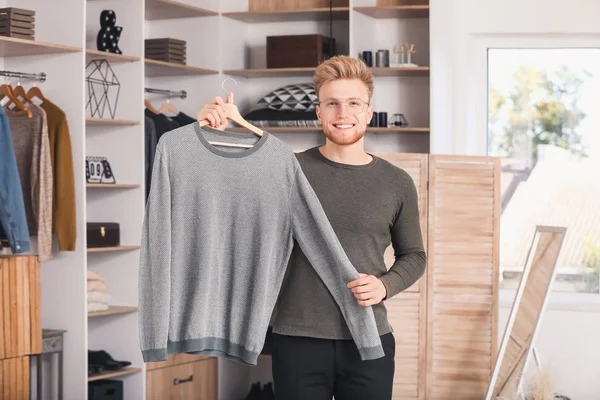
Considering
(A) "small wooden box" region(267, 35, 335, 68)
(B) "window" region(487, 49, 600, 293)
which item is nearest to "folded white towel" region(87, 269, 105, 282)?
(A) "small wooden box" region(267, 35, 335, 68)

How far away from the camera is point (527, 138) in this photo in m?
5.49

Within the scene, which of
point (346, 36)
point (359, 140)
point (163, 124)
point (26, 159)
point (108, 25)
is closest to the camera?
point (359, 140)

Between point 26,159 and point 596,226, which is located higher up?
point 26,159

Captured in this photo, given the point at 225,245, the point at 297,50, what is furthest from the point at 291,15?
the point at 225,245

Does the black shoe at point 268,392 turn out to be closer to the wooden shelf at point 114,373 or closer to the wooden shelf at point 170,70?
the wooden shelf at point 114,373

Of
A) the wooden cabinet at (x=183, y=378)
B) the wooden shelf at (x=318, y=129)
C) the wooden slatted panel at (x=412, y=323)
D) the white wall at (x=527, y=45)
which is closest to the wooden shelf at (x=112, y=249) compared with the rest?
the wooden cabinet at (x=183, y=378)

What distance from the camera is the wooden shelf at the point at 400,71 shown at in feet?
17.1

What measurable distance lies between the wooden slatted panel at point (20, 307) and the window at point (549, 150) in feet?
9.04

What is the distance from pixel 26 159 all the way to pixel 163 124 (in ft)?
3.09

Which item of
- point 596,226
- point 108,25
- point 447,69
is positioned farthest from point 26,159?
point 596,226

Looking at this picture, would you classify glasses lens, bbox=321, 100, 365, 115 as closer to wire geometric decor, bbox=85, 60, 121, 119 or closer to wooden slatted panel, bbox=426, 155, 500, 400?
wooden slatted panel, bbox=426, 155, 500, 400

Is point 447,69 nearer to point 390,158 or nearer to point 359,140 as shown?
point 390,158

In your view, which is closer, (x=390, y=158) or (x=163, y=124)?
(x=390, y=158)

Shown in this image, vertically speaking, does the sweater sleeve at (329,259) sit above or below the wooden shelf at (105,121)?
below
